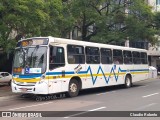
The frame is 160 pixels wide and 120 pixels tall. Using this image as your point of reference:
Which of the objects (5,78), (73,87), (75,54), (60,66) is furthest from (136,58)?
(5,78)

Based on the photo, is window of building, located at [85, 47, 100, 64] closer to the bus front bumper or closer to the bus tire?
Answer: the bus front bumper

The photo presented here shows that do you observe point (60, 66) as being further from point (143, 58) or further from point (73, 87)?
point (143, 58)

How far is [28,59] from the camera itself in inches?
650

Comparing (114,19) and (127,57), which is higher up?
(114,19)

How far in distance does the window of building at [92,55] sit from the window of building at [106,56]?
566 millimetres

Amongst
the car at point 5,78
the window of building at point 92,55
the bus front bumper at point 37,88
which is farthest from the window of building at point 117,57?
the car at point 5,78

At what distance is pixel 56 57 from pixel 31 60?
126cm

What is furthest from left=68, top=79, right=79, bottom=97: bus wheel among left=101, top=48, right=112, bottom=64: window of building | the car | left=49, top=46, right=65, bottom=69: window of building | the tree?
the car

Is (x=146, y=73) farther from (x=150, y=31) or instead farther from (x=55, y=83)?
(x=55, y=83)

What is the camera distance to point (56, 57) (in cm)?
1667

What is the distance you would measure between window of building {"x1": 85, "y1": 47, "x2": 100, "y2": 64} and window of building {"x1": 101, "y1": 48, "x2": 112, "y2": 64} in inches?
22.3

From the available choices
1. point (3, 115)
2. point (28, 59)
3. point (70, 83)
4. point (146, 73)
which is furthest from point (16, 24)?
point (146, 73)

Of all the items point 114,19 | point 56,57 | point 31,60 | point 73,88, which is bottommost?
point 73,88

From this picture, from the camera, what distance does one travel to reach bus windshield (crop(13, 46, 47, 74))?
1611 cm
